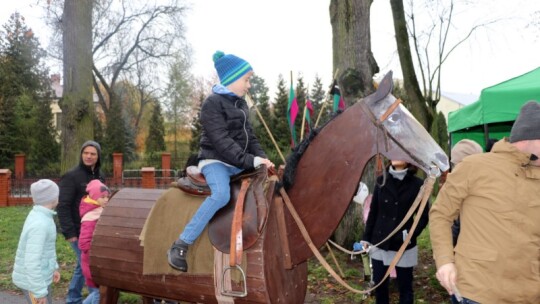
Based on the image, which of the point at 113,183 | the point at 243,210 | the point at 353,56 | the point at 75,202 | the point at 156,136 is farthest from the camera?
the point at 156,136

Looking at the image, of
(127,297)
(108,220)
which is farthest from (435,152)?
(127,297)

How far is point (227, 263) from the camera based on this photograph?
2.97 meters

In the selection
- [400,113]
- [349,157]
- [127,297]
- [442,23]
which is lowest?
[127,297]

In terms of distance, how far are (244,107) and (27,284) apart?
7.47 ft

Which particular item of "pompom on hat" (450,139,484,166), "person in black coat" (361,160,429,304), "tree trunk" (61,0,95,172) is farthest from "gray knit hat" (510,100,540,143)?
"tree trunk" (61,0,95,172)

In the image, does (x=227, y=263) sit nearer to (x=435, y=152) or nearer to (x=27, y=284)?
(x=435, y=152)

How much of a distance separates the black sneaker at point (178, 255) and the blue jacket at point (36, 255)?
49.3 inches

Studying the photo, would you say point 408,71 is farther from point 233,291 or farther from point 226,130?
point 233,291

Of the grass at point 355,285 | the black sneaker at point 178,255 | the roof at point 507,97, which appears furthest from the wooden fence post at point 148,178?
the black sneaker at point 178,255

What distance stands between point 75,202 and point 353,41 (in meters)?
4.13

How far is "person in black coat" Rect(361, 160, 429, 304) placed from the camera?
4127mm

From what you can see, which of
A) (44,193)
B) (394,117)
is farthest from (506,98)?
(44,193)

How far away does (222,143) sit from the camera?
10.1 feet

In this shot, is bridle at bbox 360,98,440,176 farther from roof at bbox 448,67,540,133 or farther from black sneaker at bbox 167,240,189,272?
roof at bbox 448,67,540,133
